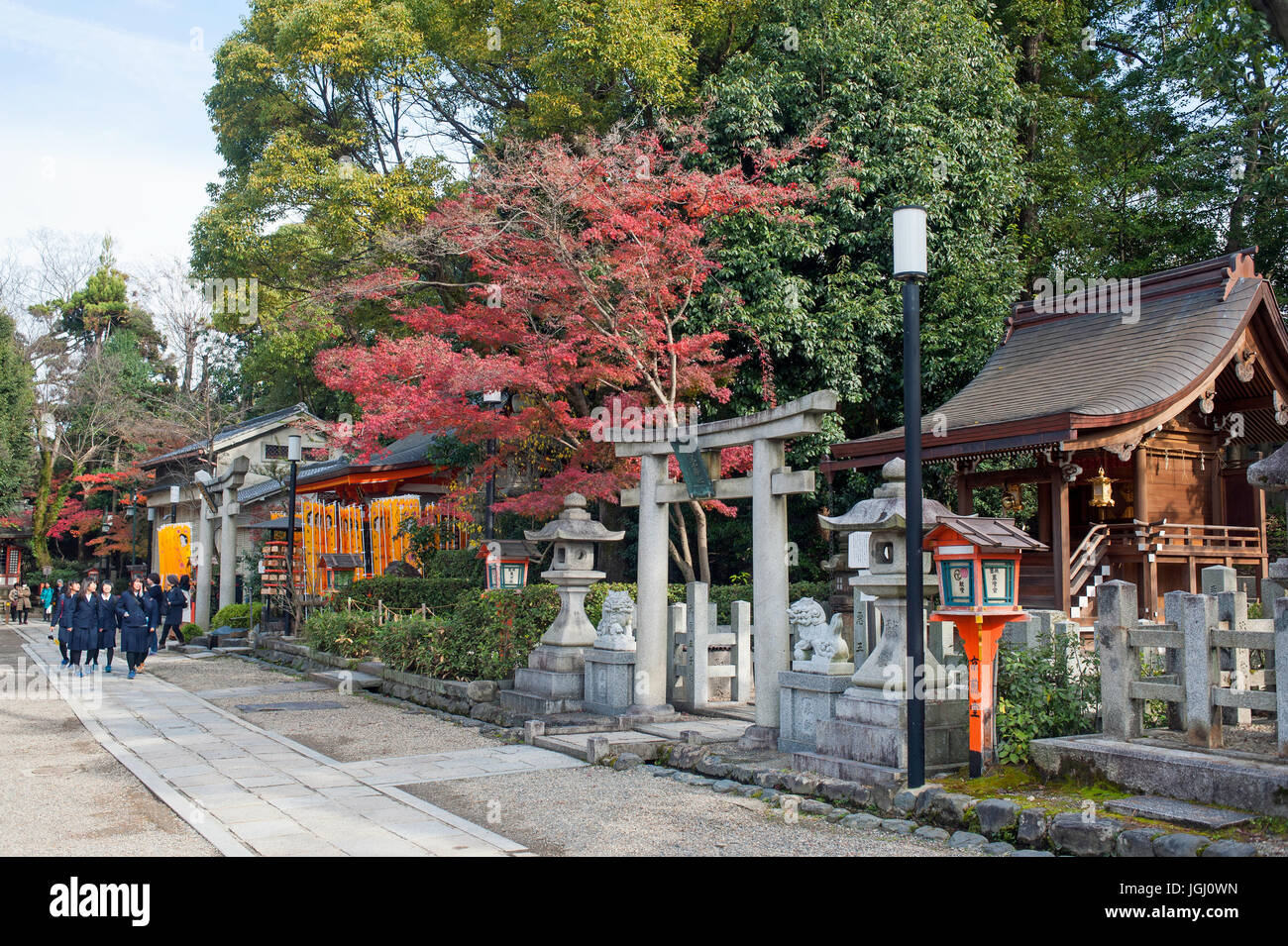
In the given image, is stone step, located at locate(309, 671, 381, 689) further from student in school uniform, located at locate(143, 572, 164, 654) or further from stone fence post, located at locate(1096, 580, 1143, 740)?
stone fence post, located at locate(1096, 580, 1143, 740)

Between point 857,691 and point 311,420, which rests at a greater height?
point 311,420

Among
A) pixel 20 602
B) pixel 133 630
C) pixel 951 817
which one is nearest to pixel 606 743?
pixel 951 817

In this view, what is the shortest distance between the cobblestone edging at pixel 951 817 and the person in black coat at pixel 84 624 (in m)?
14.1

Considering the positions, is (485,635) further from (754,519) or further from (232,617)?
(232,617)

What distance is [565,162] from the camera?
15680mm

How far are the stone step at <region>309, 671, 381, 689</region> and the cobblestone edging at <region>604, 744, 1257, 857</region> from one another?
326 inches

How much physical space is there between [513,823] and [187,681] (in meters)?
12.5

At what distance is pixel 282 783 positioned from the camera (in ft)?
28.3

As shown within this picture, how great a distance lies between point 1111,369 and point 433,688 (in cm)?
1158

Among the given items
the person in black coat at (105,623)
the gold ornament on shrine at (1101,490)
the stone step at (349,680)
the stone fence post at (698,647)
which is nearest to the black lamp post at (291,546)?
the person in black coat at (105,623)

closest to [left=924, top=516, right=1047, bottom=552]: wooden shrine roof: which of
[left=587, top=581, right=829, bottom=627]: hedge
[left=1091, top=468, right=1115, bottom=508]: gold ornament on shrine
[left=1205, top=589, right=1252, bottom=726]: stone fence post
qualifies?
[left=1205, top=589, right=1252, bottom=726]: stone fence post

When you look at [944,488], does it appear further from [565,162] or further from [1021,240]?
[565,162]

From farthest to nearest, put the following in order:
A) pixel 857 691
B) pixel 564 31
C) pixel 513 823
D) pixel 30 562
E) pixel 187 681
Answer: pixel 30 562
pixel 564 31
pixel 187 681
pixel 857 691
pixel 513 823

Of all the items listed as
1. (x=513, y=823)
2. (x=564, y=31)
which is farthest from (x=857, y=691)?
(x=564, y=31)
